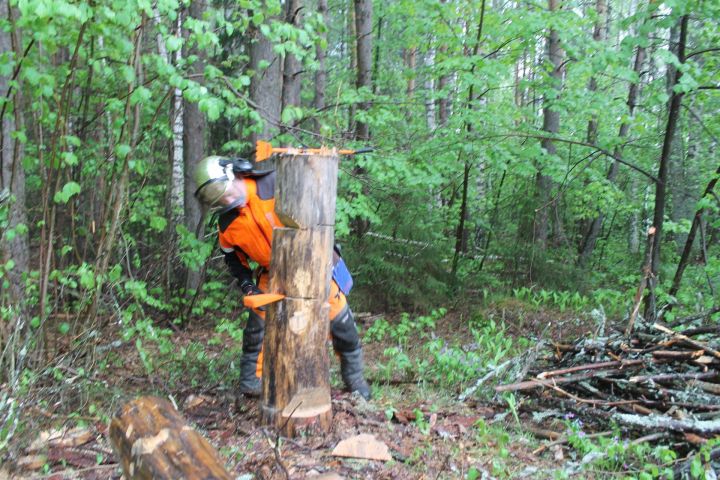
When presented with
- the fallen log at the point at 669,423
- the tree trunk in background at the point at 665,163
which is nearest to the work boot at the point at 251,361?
the fallen log at the point at 669,423

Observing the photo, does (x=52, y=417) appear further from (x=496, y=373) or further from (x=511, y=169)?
(x=511, y=169)

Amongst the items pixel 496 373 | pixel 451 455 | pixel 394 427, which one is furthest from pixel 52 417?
pixel 496 373

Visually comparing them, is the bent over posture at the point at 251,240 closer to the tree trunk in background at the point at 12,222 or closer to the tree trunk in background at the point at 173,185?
the tree trunk in background at the point at 12,222

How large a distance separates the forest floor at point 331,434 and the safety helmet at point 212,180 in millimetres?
1428

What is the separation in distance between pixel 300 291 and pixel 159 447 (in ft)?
3.70

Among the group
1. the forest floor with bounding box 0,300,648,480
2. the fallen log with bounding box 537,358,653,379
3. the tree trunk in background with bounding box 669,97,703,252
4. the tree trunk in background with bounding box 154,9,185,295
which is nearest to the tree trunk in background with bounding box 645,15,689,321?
the tree trunk in background with bounding box 669,97,703,252

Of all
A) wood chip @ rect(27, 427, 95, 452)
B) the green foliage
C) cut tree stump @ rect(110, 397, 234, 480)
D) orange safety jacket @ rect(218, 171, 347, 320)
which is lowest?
the green foliage

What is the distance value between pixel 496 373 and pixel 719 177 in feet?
11.4

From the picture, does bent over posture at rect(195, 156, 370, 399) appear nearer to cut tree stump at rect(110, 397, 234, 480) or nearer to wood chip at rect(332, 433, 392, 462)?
wood chip at rect(332, 433, 392, 462)

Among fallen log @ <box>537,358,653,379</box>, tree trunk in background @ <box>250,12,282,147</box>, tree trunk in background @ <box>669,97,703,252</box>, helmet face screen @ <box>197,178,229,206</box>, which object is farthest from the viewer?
tree trunk in background @ <box>669,97,703,252</box>

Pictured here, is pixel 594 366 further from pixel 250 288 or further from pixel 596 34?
pixel 596 34

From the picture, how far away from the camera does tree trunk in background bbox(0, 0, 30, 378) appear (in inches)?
161

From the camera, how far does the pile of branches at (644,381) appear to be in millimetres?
3604

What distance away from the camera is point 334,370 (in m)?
5.40
